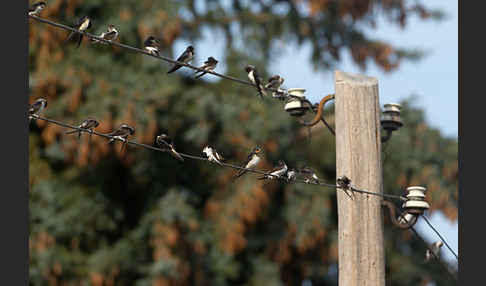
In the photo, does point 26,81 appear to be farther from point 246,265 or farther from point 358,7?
point 358,7

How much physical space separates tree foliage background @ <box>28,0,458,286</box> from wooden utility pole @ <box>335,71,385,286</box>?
6765 mm

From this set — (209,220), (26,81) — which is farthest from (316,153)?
(26,81)

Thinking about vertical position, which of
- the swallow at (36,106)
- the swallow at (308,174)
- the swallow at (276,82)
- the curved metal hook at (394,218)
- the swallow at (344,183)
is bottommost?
the curved metal hook at (394,218)

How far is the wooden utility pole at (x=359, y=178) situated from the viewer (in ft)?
18.7

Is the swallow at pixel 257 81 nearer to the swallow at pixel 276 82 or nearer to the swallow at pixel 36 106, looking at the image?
the swallow at pixel 276 82

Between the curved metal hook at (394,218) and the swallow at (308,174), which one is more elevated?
the swallow at (308,174)

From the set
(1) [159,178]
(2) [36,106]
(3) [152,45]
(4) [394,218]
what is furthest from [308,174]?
(1) [159,178]

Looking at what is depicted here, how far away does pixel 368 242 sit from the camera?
573 cm

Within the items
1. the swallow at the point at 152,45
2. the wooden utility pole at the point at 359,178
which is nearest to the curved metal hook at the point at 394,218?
the wooden utility pole at the point at 359,178

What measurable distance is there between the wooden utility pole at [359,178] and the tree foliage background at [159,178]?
6.76 meters

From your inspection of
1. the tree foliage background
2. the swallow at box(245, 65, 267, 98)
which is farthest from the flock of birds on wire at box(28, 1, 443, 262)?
the tree foliage background

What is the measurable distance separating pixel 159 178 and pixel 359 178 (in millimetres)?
7968

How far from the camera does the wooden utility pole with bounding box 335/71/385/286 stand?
225 inches

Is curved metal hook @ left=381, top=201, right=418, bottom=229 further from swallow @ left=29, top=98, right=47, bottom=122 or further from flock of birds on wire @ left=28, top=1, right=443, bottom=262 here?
swallow @ left=29, top=98, right=47, bottom=122
